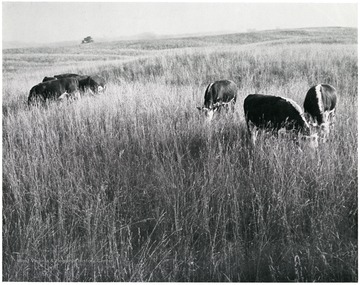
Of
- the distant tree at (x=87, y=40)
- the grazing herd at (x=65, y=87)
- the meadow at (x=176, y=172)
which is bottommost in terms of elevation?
the meadow at (x=176, y=172)

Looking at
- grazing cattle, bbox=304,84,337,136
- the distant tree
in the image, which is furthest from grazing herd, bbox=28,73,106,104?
grazing cattle, bbox=304,84,337,136

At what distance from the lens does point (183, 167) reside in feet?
9.45

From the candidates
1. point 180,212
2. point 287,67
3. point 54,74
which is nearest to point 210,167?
point 180,212

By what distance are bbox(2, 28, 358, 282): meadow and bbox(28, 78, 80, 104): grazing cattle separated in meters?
0.08

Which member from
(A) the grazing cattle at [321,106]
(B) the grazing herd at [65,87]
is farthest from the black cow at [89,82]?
(A) the grazing cattle at [321,106]

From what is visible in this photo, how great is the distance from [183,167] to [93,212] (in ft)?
2.50

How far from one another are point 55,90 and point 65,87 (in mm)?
116

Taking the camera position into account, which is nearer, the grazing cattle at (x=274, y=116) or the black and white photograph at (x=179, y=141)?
the black and white photograph at (x=179, y=141)

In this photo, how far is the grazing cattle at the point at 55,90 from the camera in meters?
3.28

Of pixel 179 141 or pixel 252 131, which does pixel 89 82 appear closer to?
pixel 179 141

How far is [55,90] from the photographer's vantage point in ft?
10.9

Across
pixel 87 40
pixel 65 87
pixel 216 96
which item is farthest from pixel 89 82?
pixel 216 96

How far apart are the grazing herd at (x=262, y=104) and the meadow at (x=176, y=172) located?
0.08 meters

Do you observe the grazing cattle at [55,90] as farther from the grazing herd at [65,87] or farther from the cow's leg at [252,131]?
the cow's leg at [252,131]
